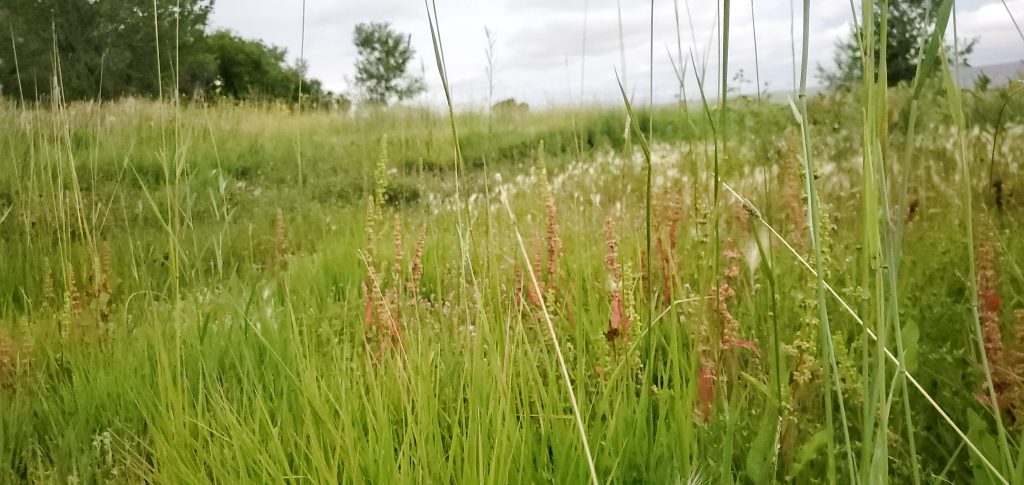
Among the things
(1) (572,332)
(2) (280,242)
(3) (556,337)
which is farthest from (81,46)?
(3) (556,337)

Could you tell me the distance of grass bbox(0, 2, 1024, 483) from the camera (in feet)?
3.05

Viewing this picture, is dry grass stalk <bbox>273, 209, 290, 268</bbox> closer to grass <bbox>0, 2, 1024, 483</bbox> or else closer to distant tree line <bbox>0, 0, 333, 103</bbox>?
grass <bbox>0, 2, 1024, 483</bbox>

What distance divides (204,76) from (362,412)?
32.7 ft

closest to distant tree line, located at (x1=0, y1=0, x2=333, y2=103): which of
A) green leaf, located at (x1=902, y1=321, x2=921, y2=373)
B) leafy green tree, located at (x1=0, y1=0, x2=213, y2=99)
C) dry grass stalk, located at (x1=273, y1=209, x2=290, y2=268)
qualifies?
leafy green tree, located at (x1=0, y1=0, x2=213, y2=99)

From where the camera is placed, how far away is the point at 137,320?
7.25 feet

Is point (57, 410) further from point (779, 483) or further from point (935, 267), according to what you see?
point (935, 267)

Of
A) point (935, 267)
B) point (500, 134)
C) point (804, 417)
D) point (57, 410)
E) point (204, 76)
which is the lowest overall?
point (57, 410)

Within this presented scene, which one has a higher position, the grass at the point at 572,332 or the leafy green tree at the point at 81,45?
the leafy green tree at the point at 81,45

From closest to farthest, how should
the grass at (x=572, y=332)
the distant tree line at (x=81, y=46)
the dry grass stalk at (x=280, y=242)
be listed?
the grass at (x=572, y=332) < the dry grass stalk at (x=280, y=242) < the distant tree line at (x=81, y=46)

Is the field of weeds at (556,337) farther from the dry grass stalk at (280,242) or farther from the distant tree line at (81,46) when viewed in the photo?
the distant tree line at (81,46)

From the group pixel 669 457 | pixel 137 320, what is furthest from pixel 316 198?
pixel 669 457

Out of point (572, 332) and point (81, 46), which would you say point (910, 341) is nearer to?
point (572, 332)

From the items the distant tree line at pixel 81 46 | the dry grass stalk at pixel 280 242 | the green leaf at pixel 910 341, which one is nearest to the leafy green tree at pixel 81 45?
the distant tree line at pixel 81 46

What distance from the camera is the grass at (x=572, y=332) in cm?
93
